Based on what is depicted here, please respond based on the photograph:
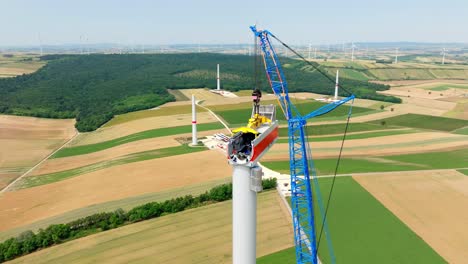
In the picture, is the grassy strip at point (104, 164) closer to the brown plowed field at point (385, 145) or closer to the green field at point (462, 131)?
the brown plowed field at point (385, 145)

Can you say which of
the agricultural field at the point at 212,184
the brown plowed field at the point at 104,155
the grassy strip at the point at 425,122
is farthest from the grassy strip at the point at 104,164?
the grassy strip at the point at 425,122

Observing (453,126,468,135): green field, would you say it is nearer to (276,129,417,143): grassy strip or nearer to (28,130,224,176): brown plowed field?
(276,129,417,143): grassy strip

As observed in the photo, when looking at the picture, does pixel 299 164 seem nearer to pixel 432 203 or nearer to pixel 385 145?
pixel 432 203

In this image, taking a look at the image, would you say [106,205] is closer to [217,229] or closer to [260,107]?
[217,229]

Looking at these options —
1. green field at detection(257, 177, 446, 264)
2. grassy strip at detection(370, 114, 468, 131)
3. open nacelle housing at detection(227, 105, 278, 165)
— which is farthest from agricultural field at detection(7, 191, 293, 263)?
grassy strip at detection(370, 114, 468, 131)

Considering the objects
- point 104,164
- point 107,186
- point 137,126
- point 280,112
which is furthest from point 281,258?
point 280,112

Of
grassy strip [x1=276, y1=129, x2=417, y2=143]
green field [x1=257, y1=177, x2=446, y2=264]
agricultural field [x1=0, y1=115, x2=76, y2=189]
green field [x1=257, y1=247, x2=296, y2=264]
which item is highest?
grassy strip [x1=276, y1=129, x2=417, y2=143]
